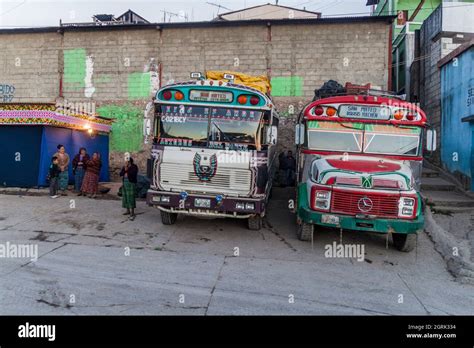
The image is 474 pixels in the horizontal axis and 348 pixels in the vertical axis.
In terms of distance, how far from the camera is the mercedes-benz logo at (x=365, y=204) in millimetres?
6781

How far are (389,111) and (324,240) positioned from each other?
3067 millimetres

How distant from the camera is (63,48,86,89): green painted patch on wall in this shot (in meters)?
17.1

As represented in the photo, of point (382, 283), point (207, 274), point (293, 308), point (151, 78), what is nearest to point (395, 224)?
point (382, 283)

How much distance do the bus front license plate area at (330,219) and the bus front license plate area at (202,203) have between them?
2.36 metres

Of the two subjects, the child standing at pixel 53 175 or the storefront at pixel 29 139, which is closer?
the child standing at pixel 53 175

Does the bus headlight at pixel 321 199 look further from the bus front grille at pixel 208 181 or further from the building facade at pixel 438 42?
the building facade at pixel 438 42

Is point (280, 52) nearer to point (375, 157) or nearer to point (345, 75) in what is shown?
point (345, 75)

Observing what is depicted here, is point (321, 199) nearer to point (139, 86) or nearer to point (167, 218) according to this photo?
point (167, 218)

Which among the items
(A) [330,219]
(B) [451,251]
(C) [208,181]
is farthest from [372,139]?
(C) [208,181]

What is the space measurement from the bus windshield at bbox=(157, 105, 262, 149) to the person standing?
5502 mm

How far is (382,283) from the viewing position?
19.7ft

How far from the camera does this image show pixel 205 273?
20.0ft

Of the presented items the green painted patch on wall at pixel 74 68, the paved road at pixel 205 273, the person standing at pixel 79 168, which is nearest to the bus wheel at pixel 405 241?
the paved road at pixel 205 273

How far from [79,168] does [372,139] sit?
9488 mm
